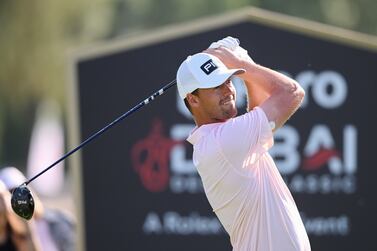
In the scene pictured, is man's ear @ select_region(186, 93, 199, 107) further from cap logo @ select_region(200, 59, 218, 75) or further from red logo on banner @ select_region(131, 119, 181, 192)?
red logo on banner @ select_region(131, 119, 181, 192)

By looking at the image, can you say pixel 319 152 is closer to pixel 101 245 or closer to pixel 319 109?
pixel 319 109

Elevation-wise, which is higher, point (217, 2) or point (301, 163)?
point (217, 2)

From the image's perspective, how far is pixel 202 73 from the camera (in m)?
5.27

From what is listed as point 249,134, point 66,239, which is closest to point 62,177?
point 66,239

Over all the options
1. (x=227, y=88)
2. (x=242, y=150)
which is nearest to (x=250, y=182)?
(x=242, y=150)

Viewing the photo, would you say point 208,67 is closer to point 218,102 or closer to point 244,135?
point 218,102

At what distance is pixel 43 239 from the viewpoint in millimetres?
7953

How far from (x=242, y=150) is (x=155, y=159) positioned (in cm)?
265

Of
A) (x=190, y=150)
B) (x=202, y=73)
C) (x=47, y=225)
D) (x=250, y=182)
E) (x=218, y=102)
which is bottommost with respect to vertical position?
(x=250, y=182)

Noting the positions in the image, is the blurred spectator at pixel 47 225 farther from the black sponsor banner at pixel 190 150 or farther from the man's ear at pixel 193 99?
the man's ear at pixel 193 99

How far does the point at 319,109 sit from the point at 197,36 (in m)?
0.90

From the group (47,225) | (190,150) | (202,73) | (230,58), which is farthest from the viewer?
(47,225)

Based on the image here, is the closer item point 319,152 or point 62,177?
point 319,152

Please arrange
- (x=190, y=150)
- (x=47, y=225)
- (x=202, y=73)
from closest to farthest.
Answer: (x=202, y=73), (x=190, y=150), (x=47, y=225)
